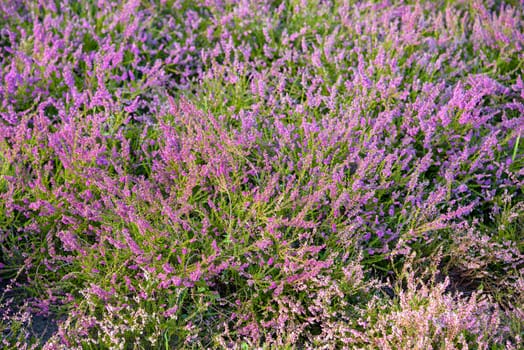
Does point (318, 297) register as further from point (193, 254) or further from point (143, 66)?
point (143, 66)

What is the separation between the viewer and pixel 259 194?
276 centimetres

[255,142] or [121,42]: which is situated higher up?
[121,42]

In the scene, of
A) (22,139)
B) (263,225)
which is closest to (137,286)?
(263,225)

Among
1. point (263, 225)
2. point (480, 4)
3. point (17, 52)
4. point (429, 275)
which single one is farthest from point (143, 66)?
point (480, 4)

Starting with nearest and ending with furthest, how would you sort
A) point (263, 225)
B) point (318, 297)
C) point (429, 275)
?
point (318, 297) → point (263, 225) → point (429, 275)

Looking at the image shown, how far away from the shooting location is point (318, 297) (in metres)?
2.69

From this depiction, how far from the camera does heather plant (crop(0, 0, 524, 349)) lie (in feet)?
8.82

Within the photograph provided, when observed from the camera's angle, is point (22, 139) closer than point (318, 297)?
No

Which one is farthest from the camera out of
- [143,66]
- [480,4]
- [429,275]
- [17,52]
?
[480,4]

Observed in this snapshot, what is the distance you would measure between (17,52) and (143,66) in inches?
30.4

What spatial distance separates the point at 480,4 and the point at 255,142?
2389mm

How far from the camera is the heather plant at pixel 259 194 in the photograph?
2.69 meters

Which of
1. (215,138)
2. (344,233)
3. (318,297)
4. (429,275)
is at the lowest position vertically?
(429,275)

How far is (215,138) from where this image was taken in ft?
9.91
